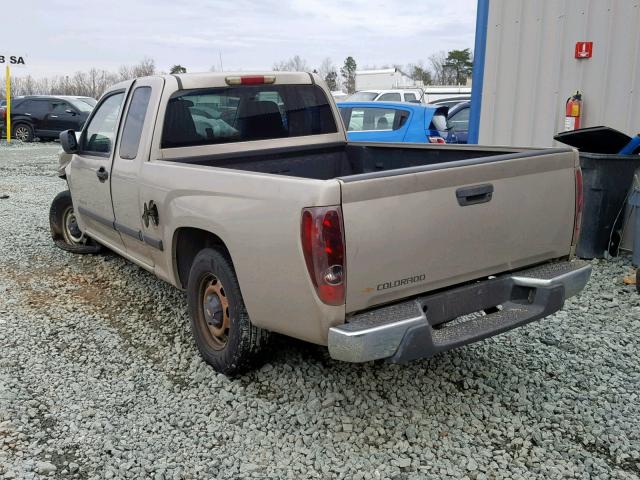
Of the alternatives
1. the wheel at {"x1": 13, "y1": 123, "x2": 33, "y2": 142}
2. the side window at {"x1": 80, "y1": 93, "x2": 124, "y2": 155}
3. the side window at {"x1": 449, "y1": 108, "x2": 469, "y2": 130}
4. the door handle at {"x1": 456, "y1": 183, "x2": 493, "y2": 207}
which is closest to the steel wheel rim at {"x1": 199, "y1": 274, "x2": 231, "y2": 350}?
the door handle at {"x1": 456, "y1": 183, "x2": 493, "y2": 207}

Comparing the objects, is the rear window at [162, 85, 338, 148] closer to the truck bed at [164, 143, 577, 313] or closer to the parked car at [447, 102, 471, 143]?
the truck bed at [164, 143, 577, 313]

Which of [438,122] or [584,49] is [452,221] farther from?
[438,122]

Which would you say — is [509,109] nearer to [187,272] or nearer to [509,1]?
[509,1]

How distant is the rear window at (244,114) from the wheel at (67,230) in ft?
8.63

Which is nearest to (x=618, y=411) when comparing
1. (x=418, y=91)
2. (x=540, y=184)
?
(x=540, y=184)

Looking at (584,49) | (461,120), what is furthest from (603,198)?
(461,120)

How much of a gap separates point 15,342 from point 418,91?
67.3ft

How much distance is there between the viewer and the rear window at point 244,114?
4.66 m

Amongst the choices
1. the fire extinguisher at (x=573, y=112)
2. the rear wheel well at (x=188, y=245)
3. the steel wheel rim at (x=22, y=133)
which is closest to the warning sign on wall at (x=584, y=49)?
the fire extinguisher at (x=573, y=112)

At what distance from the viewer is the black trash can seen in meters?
6.37

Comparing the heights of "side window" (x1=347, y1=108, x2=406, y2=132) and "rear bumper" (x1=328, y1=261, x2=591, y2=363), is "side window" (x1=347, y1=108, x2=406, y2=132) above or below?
above

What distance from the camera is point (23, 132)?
23359mm

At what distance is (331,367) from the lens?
4.07 m

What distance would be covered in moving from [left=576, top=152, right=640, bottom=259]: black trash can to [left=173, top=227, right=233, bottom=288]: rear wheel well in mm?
4154
